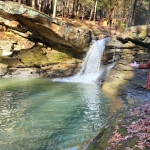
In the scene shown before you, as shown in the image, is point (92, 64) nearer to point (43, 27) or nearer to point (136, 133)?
point (43, 27)

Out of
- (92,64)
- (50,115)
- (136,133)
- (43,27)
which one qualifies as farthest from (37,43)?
(136,133)

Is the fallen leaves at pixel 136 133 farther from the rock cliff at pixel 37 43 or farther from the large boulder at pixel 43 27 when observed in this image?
the rock cliff at pixel 37 43

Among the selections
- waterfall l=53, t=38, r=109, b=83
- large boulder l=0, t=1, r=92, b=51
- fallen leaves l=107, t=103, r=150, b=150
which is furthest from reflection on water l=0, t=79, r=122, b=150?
large boulder l=0, t=1, r=92, b=51

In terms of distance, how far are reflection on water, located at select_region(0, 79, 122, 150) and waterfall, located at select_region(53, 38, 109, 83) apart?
3.38m

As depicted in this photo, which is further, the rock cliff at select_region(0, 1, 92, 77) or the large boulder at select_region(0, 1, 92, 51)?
the rock cliff at select_region(0, 1, 92, 77)

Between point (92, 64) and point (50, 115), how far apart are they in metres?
10.8

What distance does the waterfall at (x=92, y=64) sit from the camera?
63.6 feet

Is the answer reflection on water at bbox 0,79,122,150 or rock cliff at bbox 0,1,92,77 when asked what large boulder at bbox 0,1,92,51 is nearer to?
rock cliff at bbox 0,1,92,77

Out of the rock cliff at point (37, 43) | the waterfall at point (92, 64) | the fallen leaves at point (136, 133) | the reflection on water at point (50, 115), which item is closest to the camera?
the fallen leaves at point (136, 133)

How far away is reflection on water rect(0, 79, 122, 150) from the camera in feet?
24.5

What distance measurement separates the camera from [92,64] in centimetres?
2019

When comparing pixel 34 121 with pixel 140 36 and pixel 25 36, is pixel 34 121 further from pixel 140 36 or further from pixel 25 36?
pixel 25 36

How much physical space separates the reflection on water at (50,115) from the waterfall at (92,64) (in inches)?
133

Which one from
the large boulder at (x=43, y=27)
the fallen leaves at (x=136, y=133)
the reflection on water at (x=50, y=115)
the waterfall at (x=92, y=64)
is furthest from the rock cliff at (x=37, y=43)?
the fallen leaves at (x=136, y=133)
